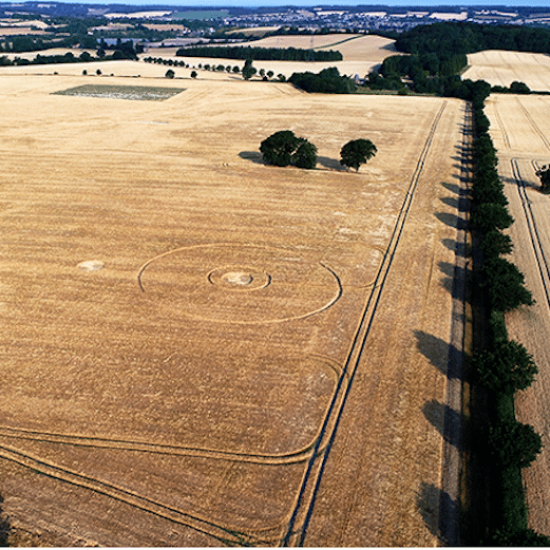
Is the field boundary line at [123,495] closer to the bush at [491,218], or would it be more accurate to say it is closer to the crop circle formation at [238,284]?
the crop circle formation at [238,284]

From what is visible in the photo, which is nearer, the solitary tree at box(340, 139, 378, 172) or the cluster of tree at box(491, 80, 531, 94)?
the solitary tree at box(340, 139, 378, 172)

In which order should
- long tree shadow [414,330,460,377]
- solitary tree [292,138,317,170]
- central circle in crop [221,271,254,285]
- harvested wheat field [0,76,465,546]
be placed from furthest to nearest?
solitary tree [292,138,317,170], central circle in crop [221,271,254,285], long tree shadow [414,330,460,377], harvested wheat field [0,76,465,546]

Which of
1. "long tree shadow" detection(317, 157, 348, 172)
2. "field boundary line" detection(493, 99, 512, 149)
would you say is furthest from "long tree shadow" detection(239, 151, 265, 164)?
"field boundary line" detection(493, 99, 512, 149)

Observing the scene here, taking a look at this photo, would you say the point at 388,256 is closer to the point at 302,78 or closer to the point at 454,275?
the point at 454,275

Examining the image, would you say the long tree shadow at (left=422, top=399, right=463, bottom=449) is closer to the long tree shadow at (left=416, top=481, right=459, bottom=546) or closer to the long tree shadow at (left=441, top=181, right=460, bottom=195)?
the long tree shadow at (left=416, top=481, right=459, bottom=546)

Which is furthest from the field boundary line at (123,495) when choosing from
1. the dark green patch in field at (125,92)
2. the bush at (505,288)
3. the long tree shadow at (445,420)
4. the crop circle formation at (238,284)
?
the dark green patch in field at (125,92)
